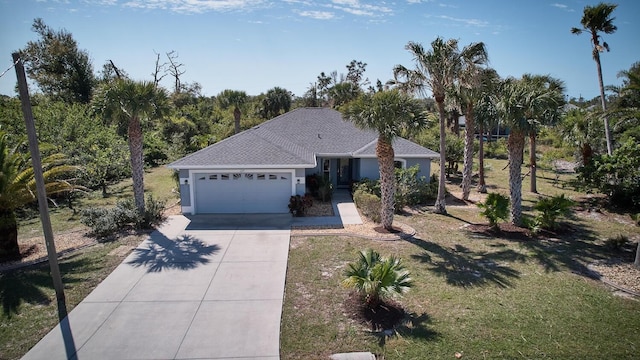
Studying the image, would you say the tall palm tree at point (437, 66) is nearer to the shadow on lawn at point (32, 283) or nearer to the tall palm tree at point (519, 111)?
the tall palm tree at point (519, 111)

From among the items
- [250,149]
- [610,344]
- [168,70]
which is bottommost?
[610,344]

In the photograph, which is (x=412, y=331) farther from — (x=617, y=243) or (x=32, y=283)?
(x=32, y=283)

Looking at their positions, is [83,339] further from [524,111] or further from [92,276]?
[524,111]

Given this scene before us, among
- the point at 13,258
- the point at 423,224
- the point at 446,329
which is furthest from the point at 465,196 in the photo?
the point at 13,258

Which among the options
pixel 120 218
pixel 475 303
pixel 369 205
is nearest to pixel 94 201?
pixel 120 218

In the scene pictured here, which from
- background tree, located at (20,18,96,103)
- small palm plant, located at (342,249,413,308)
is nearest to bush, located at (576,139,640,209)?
small palm plant, located at (342,249,413,308)
